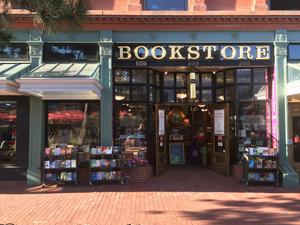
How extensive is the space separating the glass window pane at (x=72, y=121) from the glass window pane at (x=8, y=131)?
1.05 metres

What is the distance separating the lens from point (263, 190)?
11172 mm

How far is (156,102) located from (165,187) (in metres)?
3.18

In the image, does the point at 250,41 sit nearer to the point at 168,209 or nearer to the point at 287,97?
the point at 287,97

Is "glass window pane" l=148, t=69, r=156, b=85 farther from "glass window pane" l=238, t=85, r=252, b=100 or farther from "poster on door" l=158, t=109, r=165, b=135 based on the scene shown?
"glass window pane" l=238, t=85, r=252, b=100

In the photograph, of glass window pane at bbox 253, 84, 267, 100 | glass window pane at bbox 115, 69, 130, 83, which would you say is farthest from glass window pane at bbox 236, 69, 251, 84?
glass window pane at bbox 115, 69, 130, 83

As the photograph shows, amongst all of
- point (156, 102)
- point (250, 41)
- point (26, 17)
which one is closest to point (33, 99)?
point (26, 17)

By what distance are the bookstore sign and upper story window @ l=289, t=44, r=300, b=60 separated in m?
0.59

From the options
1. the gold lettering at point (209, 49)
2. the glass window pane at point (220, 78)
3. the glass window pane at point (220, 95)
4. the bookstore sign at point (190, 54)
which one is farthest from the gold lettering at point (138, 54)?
the glass window pane at point (220, 95)

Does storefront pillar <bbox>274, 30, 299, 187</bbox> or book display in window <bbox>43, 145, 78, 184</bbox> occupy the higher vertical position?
storefront pillar <bbox>274, 30, 299, 187</bbox>

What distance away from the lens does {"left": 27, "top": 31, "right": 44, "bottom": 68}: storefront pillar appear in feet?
41.1

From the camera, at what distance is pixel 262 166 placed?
11695 millimetres

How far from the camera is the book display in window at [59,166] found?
38.1ft

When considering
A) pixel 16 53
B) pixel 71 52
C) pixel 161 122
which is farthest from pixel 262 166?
pixel 16 53

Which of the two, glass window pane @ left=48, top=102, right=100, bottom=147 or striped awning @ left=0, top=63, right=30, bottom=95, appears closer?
striped awning @ left=0, top=63, right=30, bottom=95
